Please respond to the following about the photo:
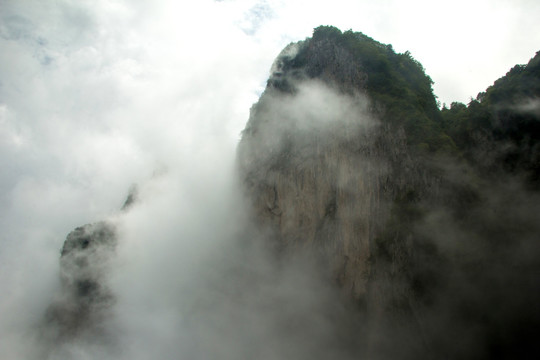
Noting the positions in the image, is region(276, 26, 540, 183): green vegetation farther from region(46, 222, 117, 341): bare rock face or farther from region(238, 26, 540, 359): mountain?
region(46, 222, 117, 341): bare rock face

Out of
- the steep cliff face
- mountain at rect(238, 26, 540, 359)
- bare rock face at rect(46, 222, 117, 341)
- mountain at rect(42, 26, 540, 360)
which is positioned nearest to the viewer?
mountain at rect(238, 26, 540, 359)

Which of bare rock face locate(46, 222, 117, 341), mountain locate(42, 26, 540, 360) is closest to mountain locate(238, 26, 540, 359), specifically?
mountain locate(42, 26, 540, 360)

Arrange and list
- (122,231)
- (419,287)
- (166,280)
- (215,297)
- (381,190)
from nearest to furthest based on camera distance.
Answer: (419,287) → (381,190) → (215,297) → (166,280) → (122,231)

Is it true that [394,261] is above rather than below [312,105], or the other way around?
below

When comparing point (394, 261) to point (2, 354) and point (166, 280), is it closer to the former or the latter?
point (166, 280)

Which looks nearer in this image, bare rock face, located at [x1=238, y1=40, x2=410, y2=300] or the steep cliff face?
the steep cliff face

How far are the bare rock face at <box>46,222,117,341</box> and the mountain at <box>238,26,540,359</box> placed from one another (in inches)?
1010

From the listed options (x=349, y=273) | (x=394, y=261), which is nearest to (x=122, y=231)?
(x=349, y=273)

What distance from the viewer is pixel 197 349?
29.0 meters

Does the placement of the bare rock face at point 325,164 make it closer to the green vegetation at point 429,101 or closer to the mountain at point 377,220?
the mountain at point 377,220

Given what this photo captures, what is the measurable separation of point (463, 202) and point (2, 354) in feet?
193

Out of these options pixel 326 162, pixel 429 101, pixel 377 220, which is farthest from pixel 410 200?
pixel 429 101

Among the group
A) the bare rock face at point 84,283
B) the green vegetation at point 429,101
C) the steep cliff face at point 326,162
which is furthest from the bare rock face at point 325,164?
the bare rock face at point 84,283

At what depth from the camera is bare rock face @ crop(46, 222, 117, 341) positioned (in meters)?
40.1
